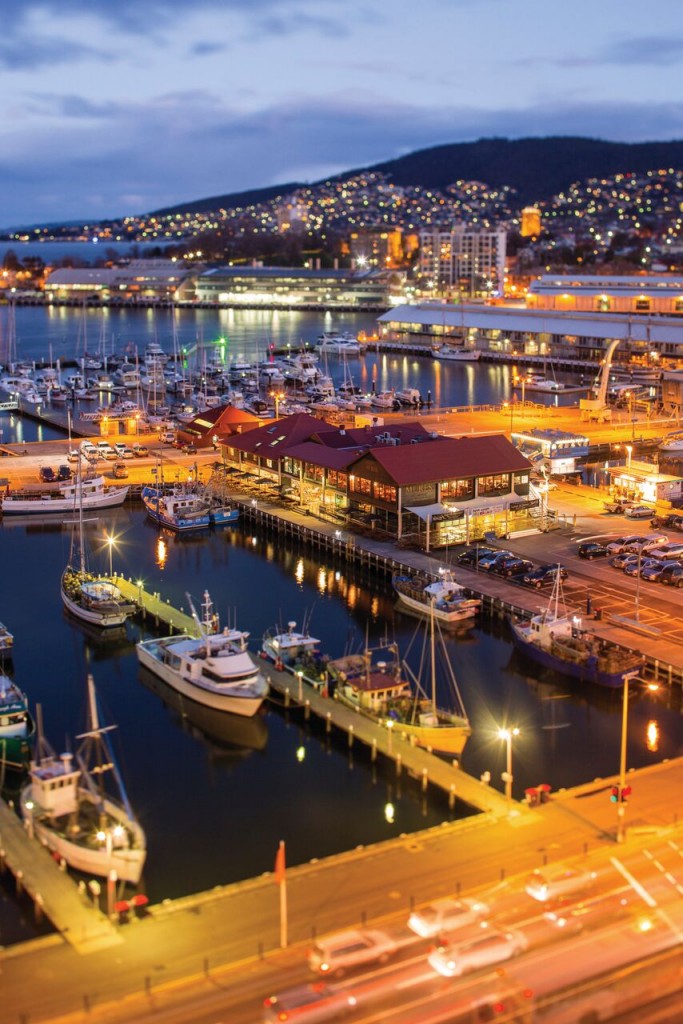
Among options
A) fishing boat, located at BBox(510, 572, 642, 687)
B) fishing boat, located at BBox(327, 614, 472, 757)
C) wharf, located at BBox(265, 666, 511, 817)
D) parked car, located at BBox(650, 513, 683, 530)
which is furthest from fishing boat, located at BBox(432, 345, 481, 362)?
wharf, located at BBox(265, 666, 511, 817)

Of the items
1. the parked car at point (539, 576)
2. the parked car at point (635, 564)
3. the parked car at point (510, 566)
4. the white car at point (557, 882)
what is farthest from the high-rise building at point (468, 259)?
the white car at point (557, 882)

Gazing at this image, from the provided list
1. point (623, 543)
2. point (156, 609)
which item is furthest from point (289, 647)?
point (623, 543)

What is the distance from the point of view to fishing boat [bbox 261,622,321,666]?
2402 centimetres

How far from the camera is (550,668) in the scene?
24.8 meters

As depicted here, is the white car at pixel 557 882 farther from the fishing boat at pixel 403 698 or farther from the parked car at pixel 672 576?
the parked car at pixel 672 576

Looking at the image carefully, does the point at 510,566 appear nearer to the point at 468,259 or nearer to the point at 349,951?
the point at 349,951

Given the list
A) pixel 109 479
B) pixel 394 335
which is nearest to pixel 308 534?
pixel 109 479

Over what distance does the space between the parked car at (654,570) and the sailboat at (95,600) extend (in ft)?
41.8

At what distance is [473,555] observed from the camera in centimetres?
3141

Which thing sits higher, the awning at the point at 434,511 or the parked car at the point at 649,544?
the awning at the point at 434,511

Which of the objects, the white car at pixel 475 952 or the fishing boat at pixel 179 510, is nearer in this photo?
the white car at pixel 475 952

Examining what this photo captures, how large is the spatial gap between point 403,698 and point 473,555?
10.3 m

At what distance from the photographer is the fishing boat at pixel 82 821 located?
16.3 m

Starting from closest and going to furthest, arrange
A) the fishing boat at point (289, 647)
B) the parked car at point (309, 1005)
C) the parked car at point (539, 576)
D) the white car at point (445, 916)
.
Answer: the parked car at point (309, 1005)
the white car at point (445, 916)
the fishing boat at point (289, 647)
the parked car at point (539, 576)
